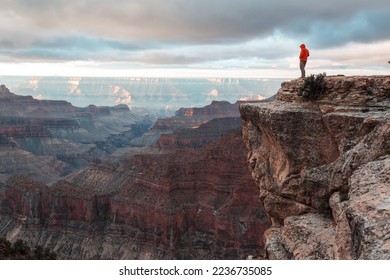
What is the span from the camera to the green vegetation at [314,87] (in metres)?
14.0

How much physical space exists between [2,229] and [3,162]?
5658 cm

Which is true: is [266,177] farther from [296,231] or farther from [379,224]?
[379,224]

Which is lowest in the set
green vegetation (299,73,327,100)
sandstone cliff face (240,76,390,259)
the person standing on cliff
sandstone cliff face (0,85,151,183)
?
sandstone cliff face (0,85,151,183)

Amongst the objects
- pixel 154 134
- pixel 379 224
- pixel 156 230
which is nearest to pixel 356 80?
pixel 379 224

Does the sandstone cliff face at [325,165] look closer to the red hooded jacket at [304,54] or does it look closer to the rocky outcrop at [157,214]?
the red hooded jacket at [304,54]

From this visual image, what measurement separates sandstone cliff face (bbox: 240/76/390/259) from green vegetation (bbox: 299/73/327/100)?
0.17m

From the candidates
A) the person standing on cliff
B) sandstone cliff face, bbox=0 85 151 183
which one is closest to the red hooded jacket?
the person standing on cliff

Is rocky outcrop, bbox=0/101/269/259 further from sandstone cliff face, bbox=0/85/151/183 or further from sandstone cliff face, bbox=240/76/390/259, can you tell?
sandstone cliff face, bbox=0/85/151/183

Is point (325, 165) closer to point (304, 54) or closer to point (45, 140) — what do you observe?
point (304, 54)

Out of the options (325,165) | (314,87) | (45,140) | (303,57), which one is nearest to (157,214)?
(303,57)

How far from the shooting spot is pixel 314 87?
1407 cm

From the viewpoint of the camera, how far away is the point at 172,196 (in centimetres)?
5362

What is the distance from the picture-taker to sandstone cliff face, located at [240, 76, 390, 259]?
9.05 metres

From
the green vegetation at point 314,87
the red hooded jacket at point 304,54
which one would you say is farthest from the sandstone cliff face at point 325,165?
the red hooded jacket at point 304,54
